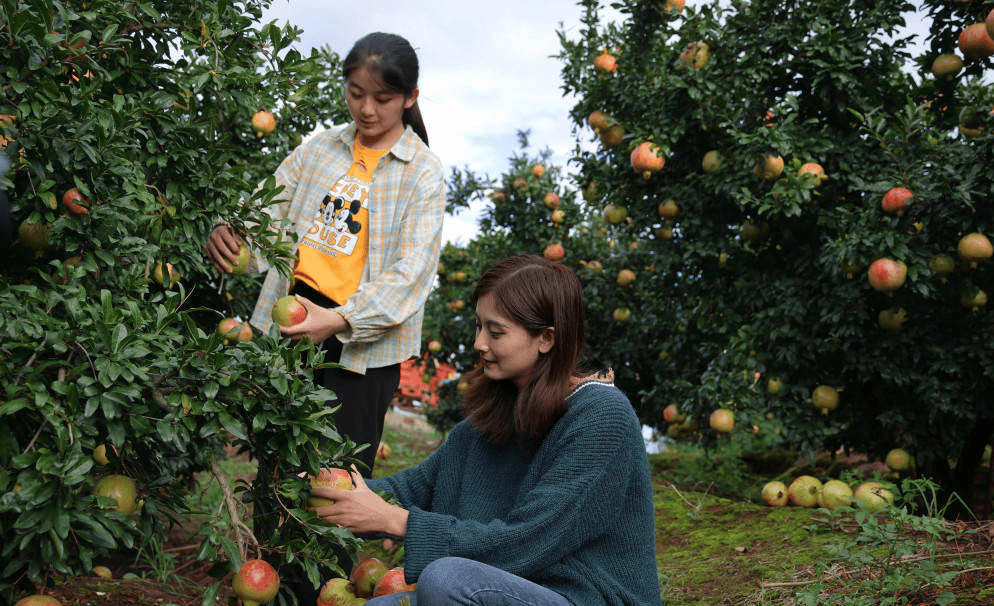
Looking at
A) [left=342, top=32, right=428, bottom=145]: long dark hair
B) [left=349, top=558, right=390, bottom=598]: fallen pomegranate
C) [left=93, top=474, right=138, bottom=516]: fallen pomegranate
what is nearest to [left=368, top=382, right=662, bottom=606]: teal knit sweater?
[left=349, top=558, right=390, bottom=598]: fallen pomegranate

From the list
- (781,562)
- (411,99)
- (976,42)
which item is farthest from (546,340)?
(976,42)

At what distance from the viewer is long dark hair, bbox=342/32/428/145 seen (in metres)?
2.61

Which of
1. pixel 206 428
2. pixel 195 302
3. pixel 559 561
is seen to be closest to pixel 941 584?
pixel 559 561

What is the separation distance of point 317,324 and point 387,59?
865 millimetres

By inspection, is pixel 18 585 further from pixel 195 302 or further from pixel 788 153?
pixel 788 153

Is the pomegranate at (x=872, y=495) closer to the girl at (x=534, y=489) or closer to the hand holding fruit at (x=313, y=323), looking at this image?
the girl at (x=534, y=489)

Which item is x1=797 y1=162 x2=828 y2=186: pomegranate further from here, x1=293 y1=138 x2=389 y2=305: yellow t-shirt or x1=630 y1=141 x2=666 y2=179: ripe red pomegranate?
x1=293 y1=138 x2=389 y2=305: yellow t-shirt

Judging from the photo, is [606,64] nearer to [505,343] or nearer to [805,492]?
[805,492]

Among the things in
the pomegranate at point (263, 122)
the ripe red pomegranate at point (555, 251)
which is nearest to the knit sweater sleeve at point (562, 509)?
the pomegranate at point (263, 122)

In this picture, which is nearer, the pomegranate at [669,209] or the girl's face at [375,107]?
the girl's face at [375,107]

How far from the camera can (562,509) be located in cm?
188

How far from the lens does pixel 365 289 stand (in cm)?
261

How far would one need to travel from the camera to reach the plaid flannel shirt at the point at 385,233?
8.59 feet

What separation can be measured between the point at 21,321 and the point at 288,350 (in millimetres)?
516
